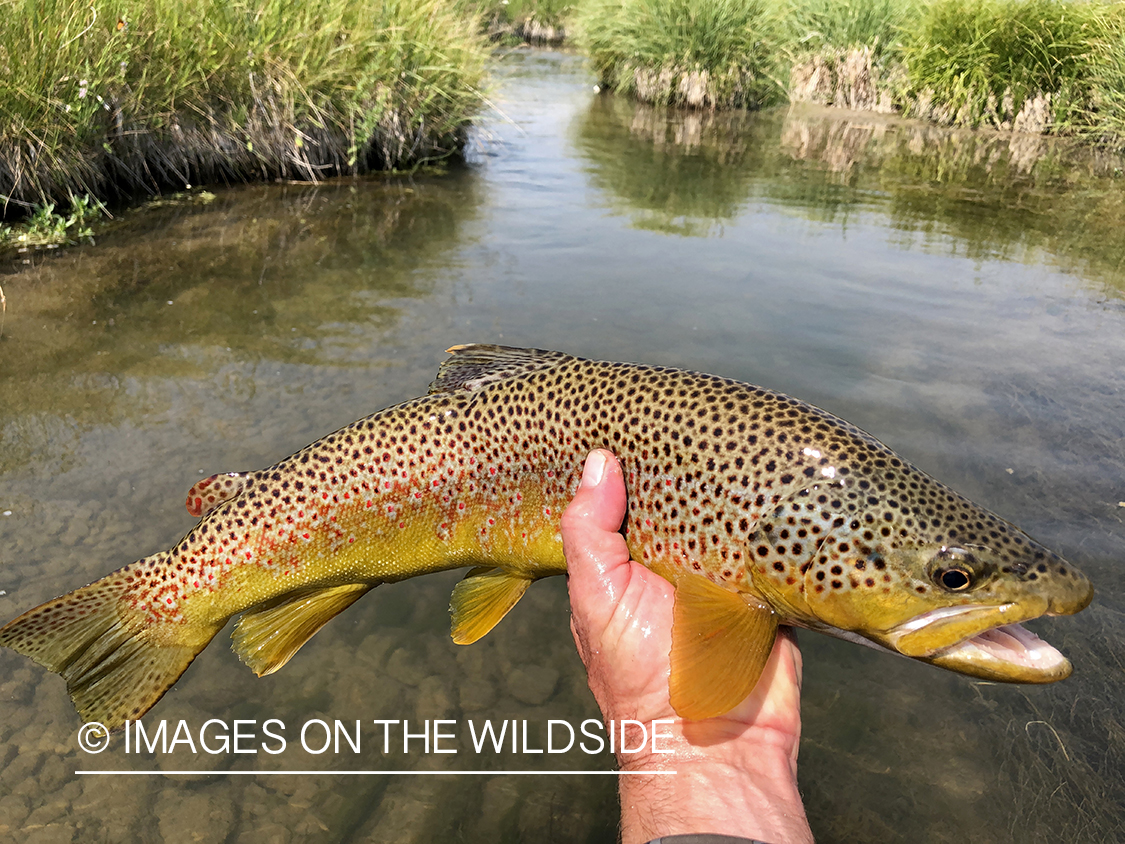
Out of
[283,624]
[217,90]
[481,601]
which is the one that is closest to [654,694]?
[481,601]

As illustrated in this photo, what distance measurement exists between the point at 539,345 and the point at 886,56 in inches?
868

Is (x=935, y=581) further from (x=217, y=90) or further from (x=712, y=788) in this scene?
(x=217, y=90)

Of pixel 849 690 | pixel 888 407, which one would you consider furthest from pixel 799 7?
pixel 849 690

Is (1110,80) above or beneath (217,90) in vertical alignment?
above

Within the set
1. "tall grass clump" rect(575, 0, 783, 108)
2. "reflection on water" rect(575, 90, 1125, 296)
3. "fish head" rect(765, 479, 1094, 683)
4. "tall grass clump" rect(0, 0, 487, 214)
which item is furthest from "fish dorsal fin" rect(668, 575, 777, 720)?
"tall grass clump" rect(575, 0, 783, 108)

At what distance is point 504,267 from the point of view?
28.9 ft

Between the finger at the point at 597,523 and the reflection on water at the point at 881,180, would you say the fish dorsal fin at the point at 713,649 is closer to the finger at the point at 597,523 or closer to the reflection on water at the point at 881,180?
the finger at the point at 597,523

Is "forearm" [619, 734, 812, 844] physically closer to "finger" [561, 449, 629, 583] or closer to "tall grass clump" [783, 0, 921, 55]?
"finger" [561, 449, 629, 583]

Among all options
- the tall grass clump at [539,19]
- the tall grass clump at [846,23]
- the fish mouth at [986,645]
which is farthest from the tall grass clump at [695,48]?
the fish mouth at [986,645]

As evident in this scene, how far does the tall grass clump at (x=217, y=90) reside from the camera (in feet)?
26.9

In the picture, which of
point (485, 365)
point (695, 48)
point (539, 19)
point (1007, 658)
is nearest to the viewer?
point (1007, 658)

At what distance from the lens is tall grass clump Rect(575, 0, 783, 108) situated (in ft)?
71.0

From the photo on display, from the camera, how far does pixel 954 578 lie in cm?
218

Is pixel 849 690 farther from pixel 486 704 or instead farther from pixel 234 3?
pixel 234 3
